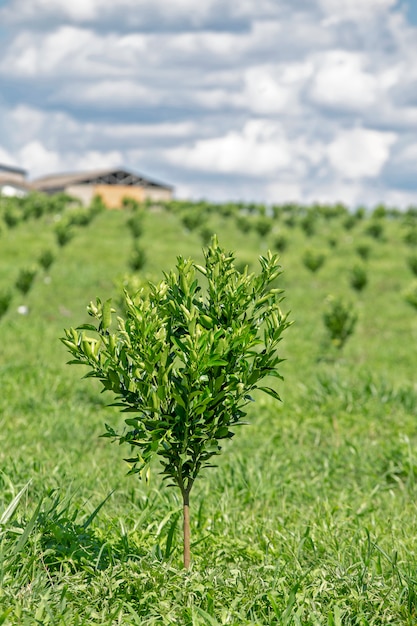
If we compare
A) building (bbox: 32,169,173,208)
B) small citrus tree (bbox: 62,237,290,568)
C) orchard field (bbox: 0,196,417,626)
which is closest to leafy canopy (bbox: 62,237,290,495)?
small citrus tree (bbox: 62,237,290,568)

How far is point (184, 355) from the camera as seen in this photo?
12.7 feet

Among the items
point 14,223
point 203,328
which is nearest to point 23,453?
point 203,328

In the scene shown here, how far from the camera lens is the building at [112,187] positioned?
6881 centimetres

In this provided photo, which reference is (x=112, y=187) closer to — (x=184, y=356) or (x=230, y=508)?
(x=230, y=508)

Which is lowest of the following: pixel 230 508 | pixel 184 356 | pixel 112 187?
pixel 230 508

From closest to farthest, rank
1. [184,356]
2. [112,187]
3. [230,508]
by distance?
[184,356] < [230,508] < [112,187]

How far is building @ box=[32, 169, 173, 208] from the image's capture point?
68.8 meters

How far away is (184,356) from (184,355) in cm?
2

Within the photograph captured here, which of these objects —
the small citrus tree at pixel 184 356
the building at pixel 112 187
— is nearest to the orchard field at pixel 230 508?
the small citrus tree at pixel 184 356

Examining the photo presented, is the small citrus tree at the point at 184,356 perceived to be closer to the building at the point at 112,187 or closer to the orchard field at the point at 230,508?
the orchard field at the point at 230,508

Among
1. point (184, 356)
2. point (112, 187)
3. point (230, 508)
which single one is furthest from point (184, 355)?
point (112, 187)

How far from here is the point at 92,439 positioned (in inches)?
331

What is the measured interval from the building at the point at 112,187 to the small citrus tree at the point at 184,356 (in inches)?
2469

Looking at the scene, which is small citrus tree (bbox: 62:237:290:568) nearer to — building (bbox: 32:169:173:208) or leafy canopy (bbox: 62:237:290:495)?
leafy canopy (bbox: 62:237:290:495)
